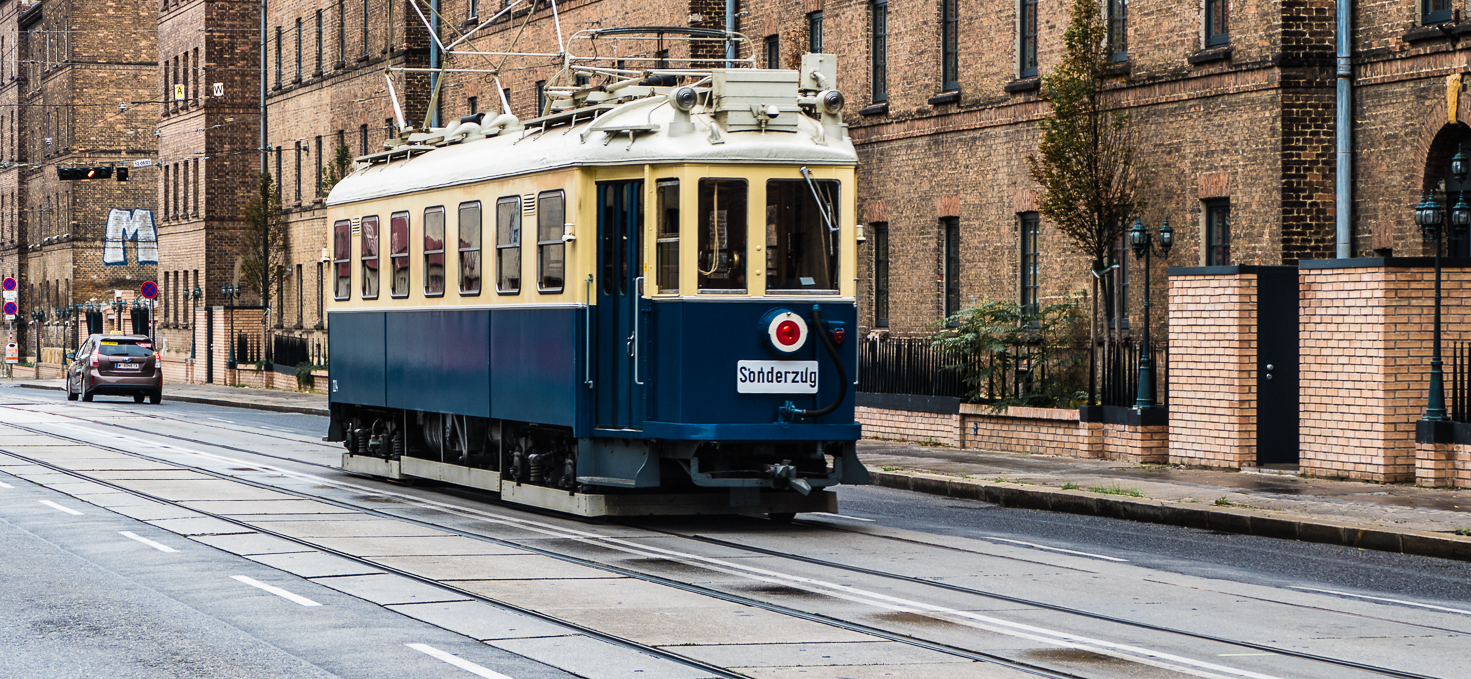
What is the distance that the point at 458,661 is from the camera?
9.50 metres

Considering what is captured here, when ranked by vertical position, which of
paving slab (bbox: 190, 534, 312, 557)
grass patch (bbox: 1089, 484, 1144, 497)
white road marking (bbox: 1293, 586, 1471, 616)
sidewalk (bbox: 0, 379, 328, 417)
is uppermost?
sidewalk (bbox: 0, 379, 328, 417)

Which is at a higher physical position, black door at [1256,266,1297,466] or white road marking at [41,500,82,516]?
black door at [1256,266,1297,466]

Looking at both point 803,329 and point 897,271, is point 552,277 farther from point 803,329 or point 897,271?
point 897,271

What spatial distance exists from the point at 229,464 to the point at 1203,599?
14.8 meters

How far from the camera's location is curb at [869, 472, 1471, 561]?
49.5 ft

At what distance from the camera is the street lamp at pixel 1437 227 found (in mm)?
19234

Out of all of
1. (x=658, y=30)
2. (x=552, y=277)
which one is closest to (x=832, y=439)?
(x=552, y=277)

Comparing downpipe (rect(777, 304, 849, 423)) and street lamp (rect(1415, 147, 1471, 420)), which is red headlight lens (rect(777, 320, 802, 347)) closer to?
downpipe (rect(777, 304, 849, 423))

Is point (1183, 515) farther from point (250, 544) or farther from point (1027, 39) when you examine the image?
point (1027, 39)

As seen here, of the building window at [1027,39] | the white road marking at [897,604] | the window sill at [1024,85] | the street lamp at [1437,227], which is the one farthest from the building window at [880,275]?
the white road marking at [897,604]

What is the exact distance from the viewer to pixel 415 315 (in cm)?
1961

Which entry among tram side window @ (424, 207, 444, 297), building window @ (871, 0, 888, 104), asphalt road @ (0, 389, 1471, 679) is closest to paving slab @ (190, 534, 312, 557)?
asphalt road @ (0, 389, 1471, 679)

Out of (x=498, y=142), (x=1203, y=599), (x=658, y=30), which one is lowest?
(x=1203, y=599)

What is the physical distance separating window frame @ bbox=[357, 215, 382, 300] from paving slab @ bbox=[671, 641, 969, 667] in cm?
1141
